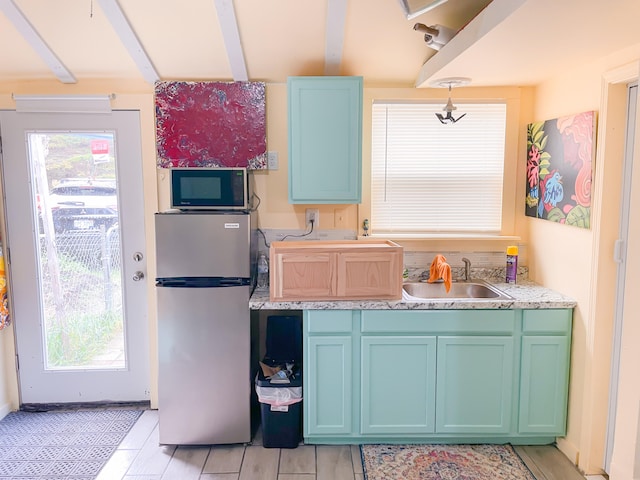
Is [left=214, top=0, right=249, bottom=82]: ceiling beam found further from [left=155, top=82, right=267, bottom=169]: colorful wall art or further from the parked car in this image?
the parked car

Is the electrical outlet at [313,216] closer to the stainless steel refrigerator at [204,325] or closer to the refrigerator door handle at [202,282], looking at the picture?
the stainless steel refrigerator at [204,325]

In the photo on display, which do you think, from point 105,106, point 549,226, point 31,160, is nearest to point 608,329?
point 549,226

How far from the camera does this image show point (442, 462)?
8.36ft

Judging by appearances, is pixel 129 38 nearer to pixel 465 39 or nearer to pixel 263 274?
pixel 263 274

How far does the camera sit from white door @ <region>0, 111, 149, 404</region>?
9.75 feet

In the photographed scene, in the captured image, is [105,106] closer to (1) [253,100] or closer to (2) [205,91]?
(2) [205,91]

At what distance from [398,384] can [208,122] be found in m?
1.90

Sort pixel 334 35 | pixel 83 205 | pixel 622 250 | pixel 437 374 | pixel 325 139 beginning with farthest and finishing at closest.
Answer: pixel 83 205 < pixel 325 139 < pixel 437 374 < pixel 334 35 < pixel 622 250

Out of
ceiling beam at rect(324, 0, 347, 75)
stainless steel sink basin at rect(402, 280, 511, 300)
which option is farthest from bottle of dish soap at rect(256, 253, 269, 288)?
ceiling beam at rect(324, 0, 347, 75)

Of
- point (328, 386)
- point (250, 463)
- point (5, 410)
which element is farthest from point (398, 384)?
point (5, 410)

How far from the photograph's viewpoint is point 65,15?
7.89ft

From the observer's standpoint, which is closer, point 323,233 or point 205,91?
point 205,91

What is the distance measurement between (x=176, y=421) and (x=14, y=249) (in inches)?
60.7

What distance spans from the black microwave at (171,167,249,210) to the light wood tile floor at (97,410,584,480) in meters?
1.39
